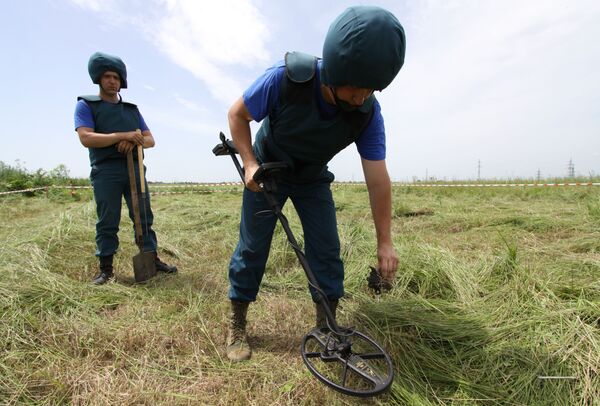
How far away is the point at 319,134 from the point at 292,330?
1.23 meters

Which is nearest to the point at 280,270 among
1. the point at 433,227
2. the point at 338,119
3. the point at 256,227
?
the point at 256,227

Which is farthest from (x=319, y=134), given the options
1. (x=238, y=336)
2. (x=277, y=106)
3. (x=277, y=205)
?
(x=238, y=336)

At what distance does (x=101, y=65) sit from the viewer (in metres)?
3.03

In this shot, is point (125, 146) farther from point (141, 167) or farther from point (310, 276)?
point (310, 276)

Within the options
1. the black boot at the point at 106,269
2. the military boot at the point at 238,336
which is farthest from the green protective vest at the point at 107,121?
the military boot at the point at 238,336

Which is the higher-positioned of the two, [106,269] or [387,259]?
[387,259]

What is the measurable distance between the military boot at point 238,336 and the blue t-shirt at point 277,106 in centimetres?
110

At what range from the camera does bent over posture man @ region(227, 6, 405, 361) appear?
1357mm

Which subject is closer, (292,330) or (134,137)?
(292,330)

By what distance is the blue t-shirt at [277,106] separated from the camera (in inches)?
66.7

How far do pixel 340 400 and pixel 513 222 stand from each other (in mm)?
3951

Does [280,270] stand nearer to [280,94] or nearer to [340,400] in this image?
[340,400]

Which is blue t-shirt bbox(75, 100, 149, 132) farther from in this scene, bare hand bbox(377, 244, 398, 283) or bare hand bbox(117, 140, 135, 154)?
bare hand bbox(377, 244, 398, 283)

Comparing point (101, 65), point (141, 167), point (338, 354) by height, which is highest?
point (101, 65)
